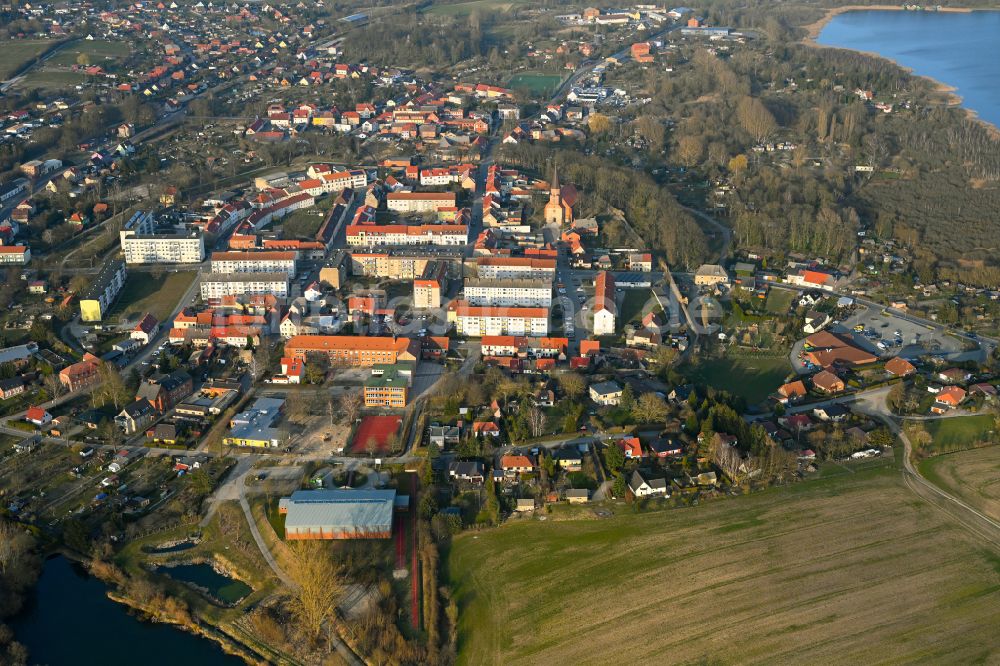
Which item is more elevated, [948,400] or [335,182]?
[335,182]

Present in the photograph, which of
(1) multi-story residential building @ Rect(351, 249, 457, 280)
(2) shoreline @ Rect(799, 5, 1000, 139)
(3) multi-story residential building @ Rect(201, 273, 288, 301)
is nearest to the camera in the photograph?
(3) multi-story residential building @ Rect(201, 273, 288, 301)

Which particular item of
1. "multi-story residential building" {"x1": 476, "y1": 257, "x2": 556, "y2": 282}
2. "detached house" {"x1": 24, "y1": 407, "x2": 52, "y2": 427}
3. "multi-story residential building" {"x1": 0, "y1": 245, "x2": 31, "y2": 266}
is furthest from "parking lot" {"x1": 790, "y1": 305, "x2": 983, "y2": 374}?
"multi-story residential building" {"x1": 0, "y1": 245, "x2": 31, "y2": 266}

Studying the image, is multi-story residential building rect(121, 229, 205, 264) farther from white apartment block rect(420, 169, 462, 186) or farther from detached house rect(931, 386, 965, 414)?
detached house rect(931, 386, 965, 414)

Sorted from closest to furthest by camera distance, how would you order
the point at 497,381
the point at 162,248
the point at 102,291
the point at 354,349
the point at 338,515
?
the point at 338,515
the point at 497,381
the point at 354,349
the point at 102,291
the point at 162,248

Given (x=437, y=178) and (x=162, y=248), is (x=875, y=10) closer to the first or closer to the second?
(x=437, y=178)

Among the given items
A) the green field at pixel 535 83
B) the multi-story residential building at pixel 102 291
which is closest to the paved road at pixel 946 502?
the multi-story residential building at pixel 102 291

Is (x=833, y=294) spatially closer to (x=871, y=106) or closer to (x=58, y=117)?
(x=871, y=106)

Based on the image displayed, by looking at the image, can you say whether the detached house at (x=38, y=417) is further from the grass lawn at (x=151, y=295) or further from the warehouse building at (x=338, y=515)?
the warehouse building at (x=338, y=515)

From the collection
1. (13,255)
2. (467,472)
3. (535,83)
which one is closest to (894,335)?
(467,472)
